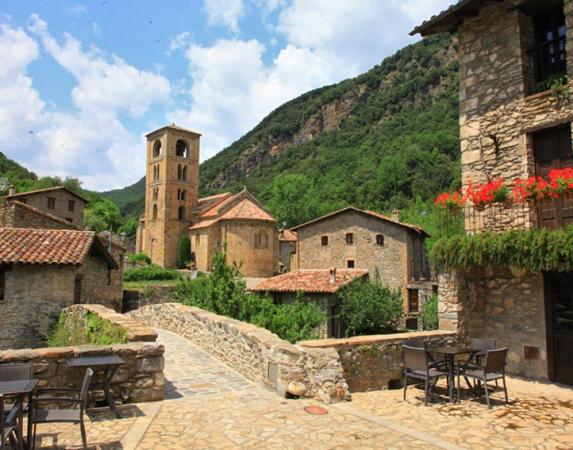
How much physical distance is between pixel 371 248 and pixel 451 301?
2031cm

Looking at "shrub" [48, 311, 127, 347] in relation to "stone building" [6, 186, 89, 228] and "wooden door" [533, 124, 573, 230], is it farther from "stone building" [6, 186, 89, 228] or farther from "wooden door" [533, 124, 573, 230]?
"stone building" [6, 186, 89, 228]

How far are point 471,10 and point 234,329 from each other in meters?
8.88

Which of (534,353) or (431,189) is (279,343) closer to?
(534,353)

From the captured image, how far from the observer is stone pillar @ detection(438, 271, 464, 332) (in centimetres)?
954

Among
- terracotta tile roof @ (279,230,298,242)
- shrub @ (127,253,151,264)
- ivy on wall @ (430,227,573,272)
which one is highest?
terracotta tile roof @ (279,230,298,242)

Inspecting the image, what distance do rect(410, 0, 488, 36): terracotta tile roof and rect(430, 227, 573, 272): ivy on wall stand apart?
5.05 m

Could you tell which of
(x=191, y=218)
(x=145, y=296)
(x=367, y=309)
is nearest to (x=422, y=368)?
(x=367, y=309)

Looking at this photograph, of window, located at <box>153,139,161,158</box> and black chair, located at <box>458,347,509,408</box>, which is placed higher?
window, located at <box>153,139,161,158</box>

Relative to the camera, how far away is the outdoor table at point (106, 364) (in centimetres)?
599

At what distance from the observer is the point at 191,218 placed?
1937 inches

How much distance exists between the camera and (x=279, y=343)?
7.62m

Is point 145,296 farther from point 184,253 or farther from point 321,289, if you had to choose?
point 184,253

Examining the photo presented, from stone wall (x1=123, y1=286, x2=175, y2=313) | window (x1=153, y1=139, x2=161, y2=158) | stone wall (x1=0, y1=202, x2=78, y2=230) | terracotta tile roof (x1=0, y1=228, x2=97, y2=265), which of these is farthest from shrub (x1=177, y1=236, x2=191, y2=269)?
terracotta tile roof (x1=0, y1=228, x2=97, y2=265)

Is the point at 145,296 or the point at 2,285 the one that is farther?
the point at 145,296
